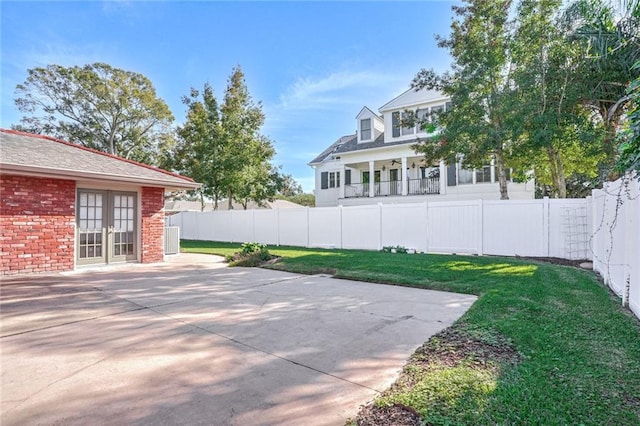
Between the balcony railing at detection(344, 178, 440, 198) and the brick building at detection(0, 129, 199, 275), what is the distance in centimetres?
1129

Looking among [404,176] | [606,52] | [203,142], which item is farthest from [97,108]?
[606,52]

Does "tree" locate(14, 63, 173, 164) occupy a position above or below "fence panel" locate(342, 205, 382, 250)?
above

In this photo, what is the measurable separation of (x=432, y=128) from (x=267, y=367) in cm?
1226

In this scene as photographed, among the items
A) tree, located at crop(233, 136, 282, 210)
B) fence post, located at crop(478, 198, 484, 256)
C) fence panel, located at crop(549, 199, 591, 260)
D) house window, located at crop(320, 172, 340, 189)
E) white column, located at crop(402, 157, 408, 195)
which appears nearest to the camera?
fence panel, located at crop(549, 199, 591, 260)

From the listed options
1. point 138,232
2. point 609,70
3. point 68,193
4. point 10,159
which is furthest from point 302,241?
point 609,70

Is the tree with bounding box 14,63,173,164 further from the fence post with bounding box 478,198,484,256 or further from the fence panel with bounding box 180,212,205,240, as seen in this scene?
the fence post with bounding box 478,198,484,256

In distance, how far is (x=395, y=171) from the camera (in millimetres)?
20266

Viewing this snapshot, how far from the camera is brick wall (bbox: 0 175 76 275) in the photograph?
25.9 feet

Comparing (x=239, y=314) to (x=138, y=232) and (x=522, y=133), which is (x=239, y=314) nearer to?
(x=138, y=232)

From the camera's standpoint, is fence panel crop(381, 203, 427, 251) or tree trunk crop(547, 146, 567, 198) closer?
tree trunk crop(547, 146, 567, 198)

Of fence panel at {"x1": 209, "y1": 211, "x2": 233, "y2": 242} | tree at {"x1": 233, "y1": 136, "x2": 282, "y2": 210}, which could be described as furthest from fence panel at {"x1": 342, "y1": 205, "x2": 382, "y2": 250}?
tree at {"x1": 233, "y1": 136, "x2": 282, "y2": 210}

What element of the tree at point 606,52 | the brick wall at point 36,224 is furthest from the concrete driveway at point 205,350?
the tree at point 606,52

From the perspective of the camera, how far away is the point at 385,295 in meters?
6.07

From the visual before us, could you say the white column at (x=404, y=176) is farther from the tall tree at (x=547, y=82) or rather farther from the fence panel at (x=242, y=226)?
the fence panel at (x=242, y=226)
